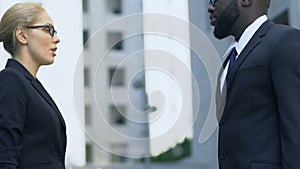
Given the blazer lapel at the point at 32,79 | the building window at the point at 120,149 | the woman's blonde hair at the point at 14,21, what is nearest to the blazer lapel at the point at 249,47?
the blazer lapel at the point at 32,79

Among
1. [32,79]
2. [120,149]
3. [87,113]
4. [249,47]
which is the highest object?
[249,47]

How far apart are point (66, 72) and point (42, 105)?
4487mm

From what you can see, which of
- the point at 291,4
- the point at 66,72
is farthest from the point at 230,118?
the point at 291,4

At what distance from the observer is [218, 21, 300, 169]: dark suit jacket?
2092 mm

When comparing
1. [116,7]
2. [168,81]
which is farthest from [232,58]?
[116,7]

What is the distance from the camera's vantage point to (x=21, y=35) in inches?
90.0

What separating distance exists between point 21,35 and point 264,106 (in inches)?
36.9

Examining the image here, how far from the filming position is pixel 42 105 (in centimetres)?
219

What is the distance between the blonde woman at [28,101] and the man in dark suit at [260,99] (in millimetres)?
630

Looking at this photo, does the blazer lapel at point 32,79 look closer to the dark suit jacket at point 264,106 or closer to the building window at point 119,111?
the building window at point 119,111

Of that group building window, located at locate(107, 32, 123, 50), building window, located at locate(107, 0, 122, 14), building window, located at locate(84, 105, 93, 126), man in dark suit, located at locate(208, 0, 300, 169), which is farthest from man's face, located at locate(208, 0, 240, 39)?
building window, located at locate(107, 0, 122, 14)

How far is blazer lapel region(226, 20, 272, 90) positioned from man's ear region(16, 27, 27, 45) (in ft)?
2.56

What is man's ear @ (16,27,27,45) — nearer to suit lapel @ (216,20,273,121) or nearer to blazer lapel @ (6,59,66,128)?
blazer lapel @ (6,59,66,128)

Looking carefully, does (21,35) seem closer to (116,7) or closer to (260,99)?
(260,99)
